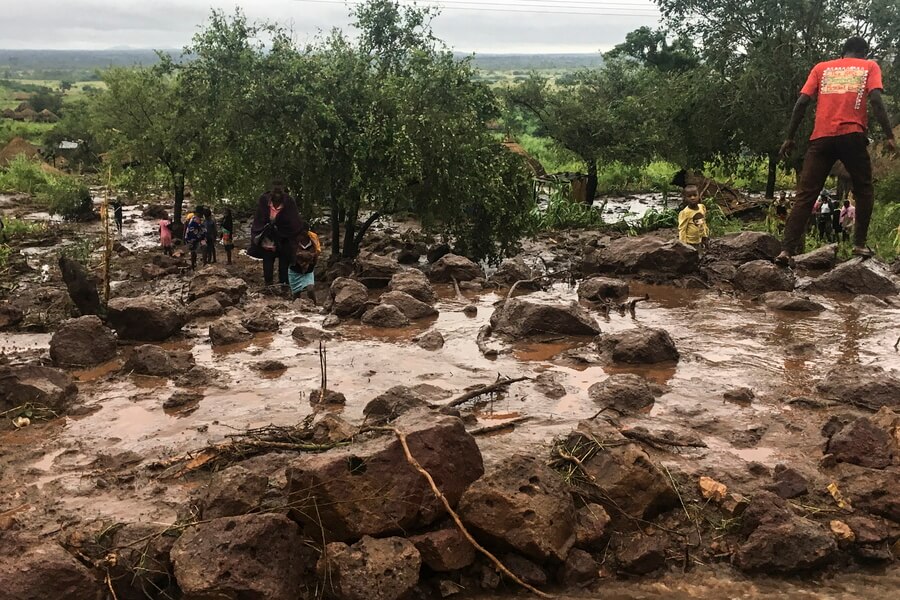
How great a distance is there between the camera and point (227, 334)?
802cm

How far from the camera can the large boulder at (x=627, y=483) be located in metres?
4.18

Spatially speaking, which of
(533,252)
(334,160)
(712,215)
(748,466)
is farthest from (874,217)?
(748,466)

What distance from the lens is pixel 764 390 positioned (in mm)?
6109

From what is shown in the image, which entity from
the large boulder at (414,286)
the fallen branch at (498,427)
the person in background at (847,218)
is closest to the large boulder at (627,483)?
the fallen branch at (498,427)

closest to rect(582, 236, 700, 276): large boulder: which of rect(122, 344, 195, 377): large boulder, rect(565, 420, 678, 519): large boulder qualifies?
rect(122, 344, 195, 377): large boulder

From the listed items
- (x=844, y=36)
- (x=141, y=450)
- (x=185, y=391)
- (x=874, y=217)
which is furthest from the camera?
(x=844, y=36)

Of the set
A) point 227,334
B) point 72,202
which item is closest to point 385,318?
point 227,334

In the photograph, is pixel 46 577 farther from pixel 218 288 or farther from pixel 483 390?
pixel 218 288

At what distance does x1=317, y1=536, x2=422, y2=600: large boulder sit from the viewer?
11.3ft

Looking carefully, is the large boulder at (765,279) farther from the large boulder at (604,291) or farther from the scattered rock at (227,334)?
the scattered rock at (227,334)

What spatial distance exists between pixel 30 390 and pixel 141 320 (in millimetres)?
2274

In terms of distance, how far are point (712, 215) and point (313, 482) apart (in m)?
15.8

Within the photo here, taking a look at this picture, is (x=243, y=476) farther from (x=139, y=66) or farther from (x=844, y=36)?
(x=844, y=36)

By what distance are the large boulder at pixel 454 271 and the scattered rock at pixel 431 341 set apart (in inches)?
138
